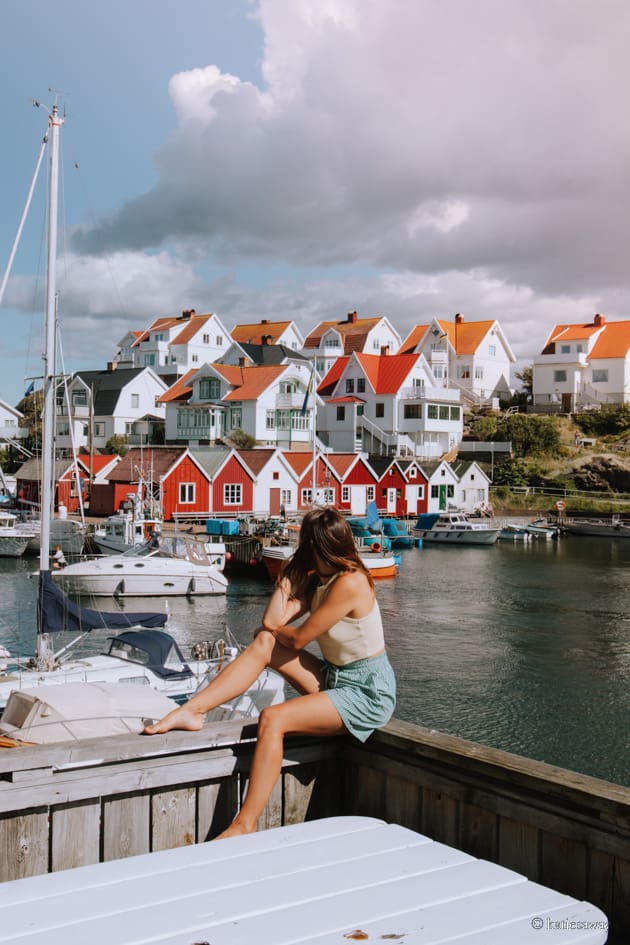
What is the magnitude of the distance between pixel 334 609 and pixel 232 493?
5578 centimetres

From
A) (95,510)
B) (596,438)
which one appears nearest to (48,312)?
(95,510)

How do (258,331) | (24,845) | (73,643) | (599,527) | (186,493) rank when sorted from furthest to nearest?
(258,331)
(599,527)
(186,493)
(73,643)
(24,845)

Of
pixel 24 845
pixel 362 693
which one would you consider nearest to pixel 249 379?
pixel 362 693

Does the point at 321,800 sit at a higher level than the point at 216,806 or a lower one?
lower

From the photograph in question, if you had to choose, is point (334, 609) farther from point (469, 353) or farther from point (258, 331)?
point (258, 331)

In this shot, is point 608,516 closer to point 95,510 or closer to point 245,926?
point 95,510

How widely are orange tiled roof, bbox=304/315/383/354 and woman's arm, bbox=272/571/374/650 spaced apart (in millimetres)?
95361

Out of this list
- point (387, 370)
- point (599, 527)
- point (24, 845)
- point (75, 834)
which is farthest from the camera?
point (387, 370)

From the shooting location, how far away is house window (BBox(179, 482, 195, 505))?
191ft

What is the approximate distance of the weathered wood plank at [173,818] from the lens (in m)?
Result: 4.43

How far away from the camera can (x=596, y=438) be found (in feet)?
282

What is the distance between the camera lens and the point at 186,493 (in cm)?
5850

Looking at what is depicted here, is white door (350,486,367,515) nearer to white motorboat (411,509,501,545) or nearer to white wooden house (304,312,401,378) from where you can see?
white motorboat (411,509,501,545)

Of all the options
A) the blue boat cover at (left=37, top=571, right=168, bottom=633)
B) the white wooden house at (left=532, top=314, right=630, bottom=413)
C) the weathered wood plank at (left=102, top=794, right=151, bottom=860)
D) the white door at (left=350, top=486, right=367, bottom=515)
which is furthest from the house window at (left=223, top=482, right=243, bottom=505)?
the weathered wood plank at (left=102, top=794, right=151, bottom=860)
